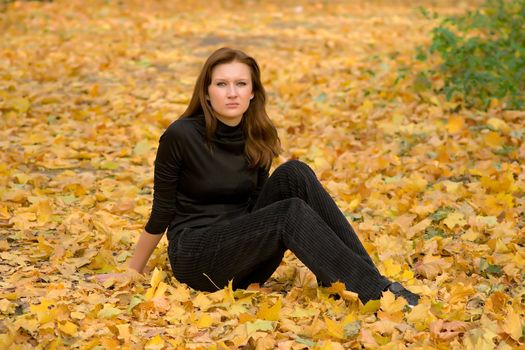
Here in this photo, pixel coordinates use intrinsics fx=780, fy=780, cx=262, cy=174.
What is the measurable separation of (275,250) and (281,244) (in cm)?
4

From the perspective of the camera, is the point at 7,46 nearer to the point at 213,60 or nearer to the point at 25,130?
the point at 25,130

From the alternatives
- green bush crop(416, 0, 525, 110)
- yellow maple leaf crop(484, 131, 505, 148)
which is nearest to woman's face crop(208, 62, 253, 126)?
yellow maple leaf crop(484, 131, 505, 148)

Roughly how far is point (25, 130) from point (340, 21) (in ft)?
21.6

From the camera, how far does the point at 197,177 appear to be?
3.56 m

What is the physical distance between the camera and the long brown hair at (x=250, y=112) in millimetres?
3545

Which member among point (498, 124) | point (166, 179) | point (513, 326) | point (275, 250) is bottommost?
point (513, 326)

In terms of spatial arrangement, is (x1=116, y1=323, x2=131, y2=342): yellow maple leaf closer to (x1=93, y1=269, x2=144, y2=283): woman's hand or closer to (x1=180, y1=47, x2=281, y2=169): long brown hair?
(x1=93, y1=269, x2=144, y2=283): woman's hand

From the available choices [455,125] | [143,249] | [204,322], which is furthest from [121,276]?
[455,125]

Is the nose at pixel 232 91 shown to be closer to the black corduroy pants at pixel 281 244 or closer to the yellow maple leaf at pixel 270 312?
the black corduroy pants at pixel 281 244

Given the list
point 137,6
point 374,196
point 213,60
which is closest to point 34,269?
point 213,60

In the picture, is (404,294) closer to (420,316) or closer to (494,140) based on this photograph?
(420,316)

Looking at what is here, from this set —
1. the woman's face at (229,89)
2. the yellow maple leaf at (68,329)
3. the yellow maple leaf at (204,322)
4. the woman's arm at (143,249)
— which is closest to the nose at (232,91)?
the woman's face at (229,89)

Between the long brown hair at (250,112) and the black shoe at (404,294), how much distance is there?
870 millimetres

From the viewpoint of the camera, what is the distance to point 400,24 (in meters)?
11.3
